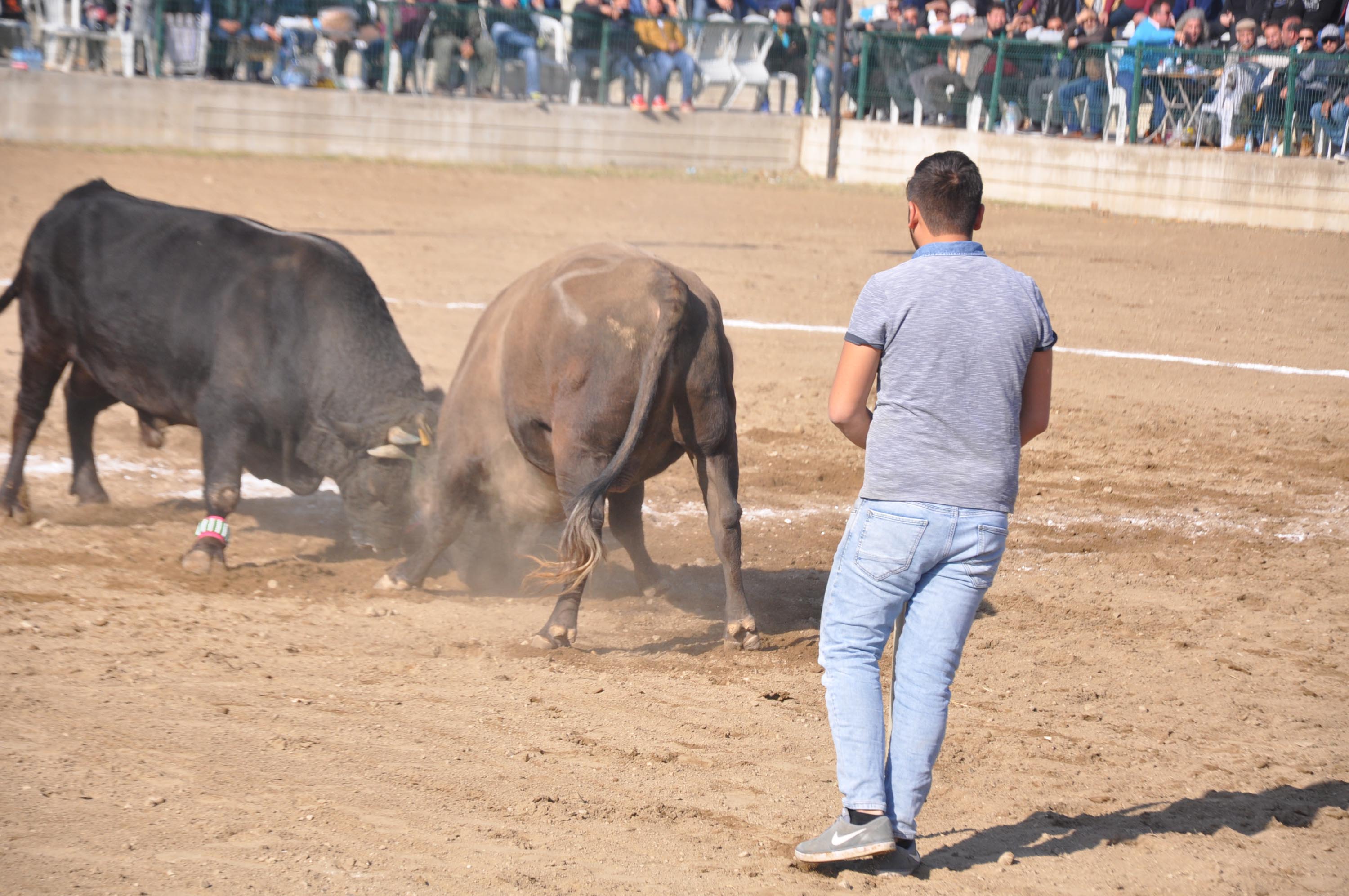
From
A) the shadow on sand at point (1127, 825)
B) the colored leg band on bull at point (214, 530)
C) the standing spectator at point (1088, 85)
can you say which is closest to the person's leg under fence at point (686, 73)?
the standing spectator at point (1088, 85)

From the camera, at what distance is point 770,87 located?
20.4 meters

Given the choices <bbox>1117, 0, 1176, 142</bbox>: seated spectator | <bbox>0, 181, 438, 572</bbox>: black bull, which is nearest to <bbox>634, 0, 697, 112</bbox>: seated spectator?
<bbox>1117, 0, 1176, 142</bbox>: seated spectator

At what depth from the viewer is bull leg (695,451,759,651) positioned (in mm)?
5539

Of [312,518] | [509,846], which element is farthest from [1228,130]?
[509,846]

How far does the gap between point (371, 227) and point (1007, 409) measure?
12489mm

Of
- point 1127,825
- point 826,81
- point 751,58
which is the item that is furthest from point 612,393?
point 751,58

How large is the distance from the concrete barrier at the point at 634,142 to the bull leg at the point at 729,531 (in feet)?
44.3

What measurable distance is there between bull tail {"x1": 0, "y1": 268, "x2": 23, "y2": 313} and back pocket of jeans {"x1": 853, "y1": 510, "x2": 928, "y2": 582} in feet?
19.7

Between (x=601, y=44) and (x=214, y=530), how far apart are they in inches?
574

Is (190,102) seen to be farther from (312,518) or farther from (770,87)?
(312,518)

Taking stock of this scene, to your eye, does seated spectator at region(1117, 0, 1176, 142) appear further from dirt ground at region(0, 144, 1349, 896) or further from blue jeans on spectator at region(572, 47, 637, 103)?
dirt ground at region(0, 144, 1349, 896)

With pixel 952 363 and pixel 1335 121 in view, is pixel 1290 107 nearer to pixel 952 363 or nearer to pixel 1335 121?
pixel 1335 121

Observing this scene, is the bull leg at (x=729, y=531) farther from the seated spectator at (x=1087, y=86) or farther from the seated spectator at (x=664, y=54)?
the seated spectator at (x=664, y=54)

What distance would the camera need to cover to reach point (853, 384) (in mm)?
3412
